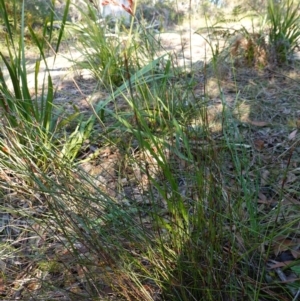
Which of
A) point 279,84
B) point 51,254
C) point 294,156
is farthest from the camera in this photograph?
point 279,84

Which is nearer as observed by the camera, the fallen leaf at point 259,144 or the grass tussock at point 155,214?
the grass tussock at point 155,214

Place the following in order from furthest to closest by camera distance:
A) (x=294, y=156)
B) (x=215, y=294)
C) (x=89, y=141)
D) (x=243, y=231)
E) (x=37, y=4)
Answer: (x=37, y=4)
(x=89, y=141)
(x=294, y=156)
(x=243, y=231)
(x=215, y=294)

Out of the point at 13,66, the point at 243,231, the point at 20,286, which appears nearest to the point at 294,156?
the point at 243,231

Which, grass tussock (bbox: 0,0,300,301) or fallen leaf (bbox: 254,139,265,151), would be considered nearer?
grass tussock (bbox: 0,0,300,301)

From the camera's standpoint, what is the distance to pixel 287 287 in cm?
104

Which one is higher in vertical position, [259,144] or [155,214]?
[155,214]

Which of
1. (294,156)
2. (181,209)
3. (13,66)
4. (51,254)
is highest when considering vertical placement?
(13,66)

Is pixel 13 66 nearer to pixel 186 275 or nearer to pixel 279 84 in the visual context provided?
pixel 186 275

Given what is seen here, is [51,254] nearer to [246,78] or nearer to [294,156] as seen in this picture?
[294,156]

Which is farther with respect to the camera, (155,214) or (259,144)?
(259,144)

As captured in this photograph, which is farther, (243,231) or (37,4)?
(37,4)

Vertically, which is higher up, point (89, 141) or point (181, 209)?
point (181, 209)

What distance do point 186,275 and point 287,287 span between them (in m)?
0.29

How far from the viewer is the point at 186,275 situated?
3.48 feet
